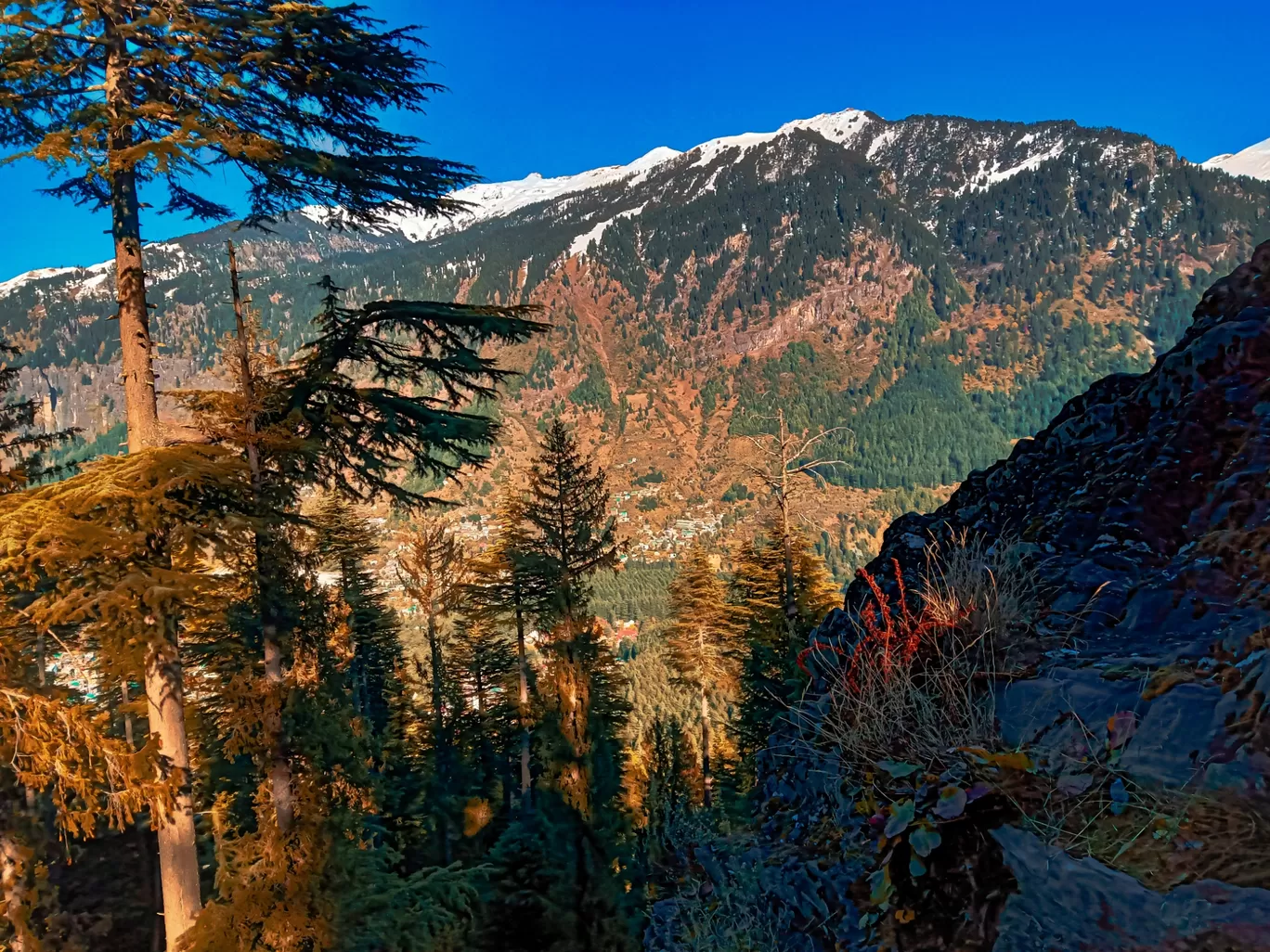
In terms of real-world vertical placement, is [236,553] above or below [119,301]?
below

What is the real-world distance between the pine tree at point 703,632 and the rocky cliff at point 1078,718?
16.1 meters

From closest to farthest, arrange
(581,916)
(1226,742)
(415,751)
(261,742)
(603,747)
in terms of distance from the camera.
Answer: (1226,742), (261,742), (581,916), (603,747), (415,751)

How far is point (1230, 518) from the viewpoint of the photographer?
11.0ft

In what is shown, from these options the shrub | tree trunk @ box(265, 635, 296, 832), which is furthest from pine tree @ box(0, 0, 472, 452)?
the shrub

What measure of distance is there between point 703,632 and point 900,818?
19.1 meters

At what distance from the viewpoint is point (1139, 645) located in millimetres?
3004

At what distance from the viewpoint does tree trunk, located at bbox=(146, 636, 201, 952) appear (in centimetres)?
666

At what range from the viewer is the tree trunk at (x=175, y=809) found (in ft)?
21.9

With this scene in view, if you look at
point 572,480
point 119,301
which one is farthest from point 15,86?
point 572,480

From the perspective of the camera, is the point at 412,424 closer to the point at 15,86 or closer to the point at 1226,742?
the point at 15,86

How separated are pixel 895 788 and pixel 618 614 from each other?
159968 millimetres

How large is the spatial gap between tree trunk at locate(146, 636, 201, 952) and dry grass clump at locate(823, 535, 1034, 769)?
21.9 ft

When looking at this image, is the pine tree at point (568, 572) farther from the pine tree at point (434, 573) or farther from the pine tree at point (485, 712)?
the pine tree at point (485, 712)

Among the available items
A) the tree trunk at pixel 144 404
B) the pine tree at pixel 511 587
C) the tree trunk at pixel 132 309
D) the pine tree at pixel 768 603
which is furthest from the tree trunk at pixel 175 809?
the pine tree at pixel 768 603
